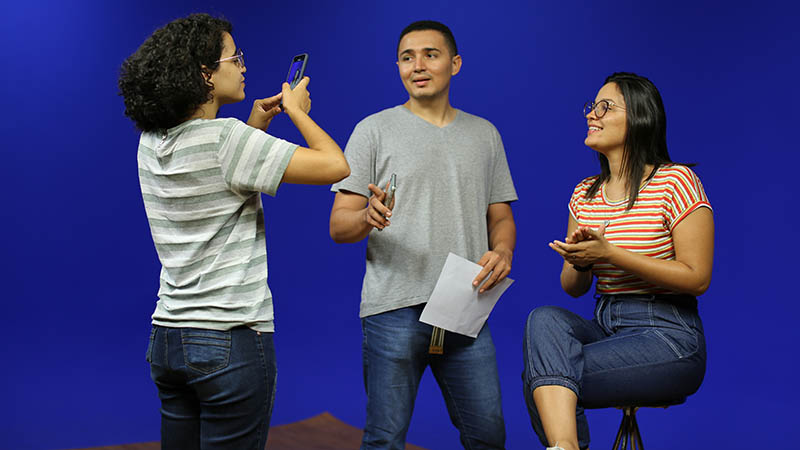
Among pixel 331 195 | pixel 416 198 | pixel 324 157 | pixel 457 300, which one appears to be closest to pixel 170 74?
pixel 324 157

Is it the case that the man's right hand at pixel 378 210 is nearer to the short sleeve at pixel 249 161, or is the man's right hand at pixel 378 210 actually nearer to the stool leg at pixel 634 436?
the short sleeve at pixel 249 161

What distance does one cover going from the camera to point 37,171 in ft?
11.5

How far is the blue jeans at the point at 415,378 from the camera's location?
1867mm

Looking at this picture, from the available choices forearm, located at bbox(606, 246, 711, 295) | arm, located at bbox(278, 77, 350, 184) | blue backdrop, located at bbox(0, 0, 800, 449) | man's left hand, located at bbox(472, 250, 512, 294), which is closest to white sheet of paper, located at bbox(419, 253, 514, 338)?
man's left hand, located at bbox(472, 250, 512, 294)

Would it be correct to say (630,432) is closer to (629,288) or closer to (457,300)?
(629,288)

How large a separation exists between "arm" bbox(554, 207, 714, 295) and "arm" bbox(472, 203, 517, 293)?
11.3 inches

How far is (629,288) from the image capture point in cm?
173

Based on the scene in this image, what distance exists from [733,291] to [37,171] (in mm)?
3184

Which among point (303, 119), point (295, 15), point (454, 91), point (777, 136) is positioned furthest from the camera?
point (295, 15)

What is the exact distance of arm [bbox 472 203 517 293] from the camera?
1.88m

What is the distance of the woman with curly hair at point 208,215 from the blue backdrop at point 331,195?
1963mm

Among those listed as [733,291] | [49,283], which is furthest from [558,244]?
[49,283]

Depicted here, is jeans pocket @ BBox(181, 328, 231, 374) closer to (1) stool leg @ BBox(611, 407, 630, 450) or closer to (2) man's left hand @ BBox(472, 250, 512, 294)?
(2) man's left hand @ BBox(472, 250, 512, 294)

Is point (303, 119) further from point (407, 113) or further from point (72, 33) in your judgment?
point (72, 33)
